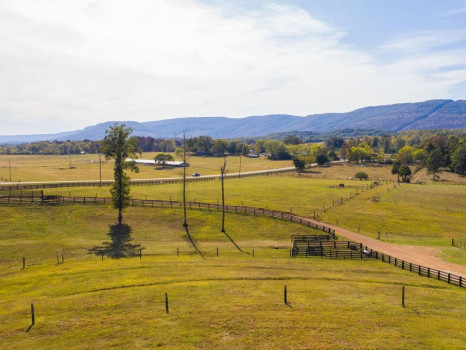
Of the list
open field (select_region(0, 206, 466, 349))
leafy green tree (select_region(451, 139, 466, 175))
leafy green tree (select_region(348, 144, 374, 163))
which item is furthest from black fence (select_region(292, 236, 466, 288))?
leafy green tree (select_region(348, 144, 374, 163))

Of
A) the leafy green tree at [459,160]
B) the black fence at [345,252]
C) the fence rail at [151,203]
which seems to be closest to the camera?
the black fence at [345,252]

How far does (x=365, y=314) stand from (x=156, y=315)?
14020mm

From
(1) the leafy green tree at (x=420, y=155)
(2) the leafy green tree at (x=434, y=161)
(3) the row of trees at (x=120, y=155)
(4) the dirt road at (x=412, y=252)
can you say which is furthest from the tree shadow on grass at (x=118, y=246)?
(1) the leafy green tree at (x=420, y=155)

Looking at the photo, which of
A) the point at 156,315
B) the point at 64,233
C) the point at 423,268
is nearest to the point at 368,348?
the point at 156,315

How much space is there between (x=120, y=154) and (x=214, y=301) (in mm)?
40816

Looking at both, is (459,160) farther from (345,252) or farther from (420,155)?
(345,252)

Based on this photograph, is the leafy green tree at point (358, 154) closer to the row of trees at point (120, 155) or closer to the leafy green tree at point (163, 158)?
the leafy green tree at point (163, 158)

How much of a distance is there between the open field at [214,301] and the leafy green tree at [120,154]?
12.9m

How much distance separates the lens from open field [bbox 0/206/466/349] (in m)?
19.2

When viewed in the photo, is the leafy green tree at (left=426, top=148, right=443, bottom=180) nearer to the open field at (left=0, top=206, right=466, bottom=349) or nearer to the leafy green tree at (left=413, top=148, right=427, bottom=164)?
the leafy green tree at (left=413, top=148, right=427, bottom=164)

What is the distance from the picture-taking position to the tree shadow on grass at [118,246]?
41531mm

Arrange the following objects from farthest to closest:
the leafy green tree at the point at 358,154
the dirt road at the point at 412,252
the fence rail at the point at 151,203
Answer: the leafy green tree at the point at 358,154 < the fence rail at the point at 151,203 < the dirt road at the point at 412,252

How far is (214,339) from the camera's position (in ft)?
62.2

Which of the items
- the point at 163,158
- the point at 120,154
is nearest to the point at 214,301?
the point at 120,154
